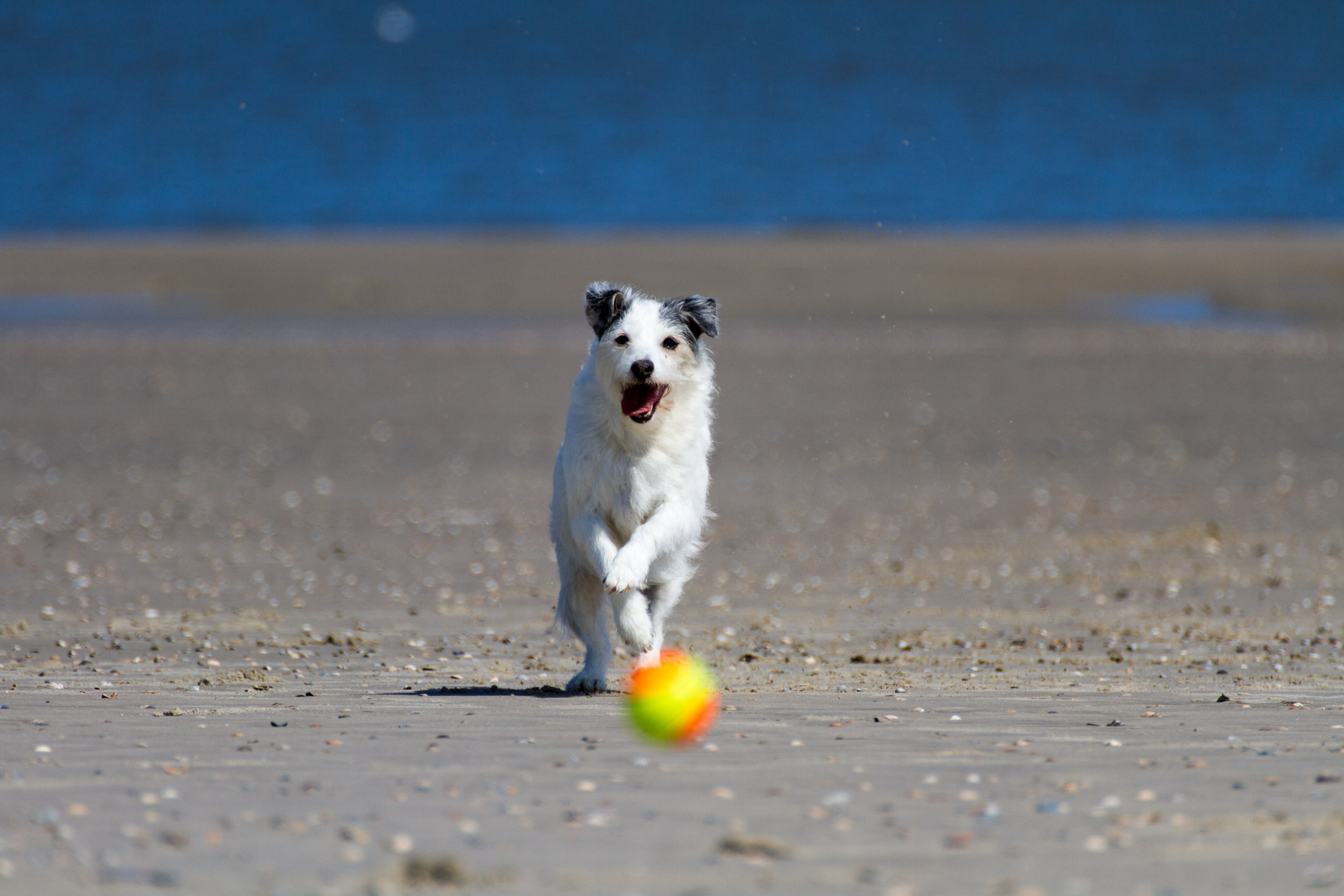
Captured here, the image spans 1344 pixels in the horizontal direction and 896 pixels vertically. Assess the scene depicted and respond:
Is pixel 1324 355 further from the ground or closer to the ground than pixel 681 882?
further from the ground

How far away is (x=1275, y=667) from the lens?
314 inches

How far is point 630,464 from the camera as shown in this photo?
23.3 ft

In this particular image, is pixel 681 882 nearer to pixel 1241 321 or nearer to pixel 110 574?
pixel 110 574

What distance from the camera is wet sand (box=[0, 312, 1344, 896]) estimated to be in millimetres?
4707

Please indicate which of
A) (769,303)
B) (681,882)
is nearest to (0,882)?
(681,882)

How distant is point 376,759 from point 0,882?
155 cm

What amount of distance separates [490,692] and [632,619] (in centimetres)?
81

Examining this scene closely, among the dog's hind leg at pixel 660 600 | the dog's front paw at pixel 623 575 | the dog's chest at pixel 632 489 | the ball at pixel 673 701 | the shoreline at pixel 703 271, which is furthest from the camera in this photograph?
the shoreline at pixel 703 271

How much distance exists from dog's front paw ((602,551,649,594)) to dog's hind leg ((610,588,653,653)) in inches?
4.2

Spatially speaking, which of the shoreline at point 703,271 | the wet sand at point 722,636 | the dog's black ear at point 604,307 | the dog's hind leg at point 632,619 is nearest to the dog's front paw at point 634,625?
the dog's hind leg at point 632,619

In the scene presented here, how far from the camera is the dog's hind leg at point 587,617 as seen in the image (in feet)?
23.9

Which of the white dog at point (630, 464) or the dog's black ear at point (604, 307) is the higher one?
the dog's black ear at point (604, 307)

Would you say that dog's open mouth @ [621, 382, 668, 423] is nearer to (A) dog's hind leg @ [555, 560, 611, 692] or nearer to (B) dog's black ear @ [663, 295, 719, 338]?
(B) dog's black ear @ [663, 295, 719, 338]

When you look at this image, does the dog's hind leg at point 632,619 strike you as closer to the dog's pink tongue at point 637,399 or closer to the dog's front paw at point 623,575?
the dog's front paw at point 623,575
